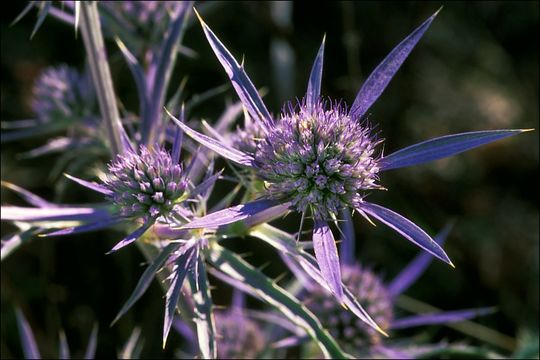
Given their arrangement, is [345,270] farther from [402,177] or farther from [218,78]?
[218,78]

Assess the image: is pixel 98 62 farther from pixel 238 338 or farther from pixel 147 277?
pixel 238 338

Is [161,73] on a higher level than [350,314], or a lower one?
higher

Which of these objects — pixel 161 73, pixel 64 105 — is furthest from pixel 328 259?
pixel 64 105

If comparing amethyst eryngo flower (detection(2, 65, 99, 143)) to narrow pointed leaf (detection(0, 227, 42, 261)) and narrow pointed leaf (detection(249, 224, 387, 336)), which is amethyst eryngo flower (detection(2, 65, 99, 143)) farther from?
narrow pointed leaf (detection(249, 224, 387, 336))

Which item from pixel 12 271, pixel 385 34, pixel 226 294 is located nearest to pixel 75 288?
pixel 12 271

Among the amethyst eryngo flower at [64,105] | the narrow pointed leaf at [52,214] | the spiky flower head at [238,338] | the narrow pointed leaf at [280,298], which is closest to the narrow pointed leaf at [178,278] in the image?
the narrow pointed leaf at [280,298]
